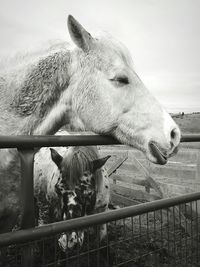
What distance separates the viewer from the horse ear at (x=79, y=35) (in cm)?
230

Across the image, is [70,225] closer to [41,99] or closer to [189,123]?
[41,99]

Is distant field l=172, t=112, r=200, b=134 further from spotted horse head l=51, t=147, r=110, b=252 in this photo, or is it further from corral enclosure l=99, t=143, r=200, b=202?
spotted horse head l=51, t=147, r=110, b=252

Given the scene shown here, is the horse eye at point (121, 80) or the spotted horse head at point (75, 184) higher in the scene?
the horse eye at point (121, 80)

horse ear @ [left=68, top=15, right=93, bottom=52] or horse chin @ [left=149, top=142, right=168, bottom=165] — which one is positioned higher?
horse ear @ [left=68, top=15, right=93, bottom=52]

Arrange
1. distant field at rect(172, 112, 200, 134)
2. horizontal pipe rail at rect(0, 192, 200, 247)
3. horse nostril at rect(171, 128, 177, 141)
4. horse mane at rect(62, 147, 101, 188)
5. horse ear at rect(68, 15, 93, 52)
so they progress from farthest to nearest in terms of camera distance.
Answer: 1. distant field at rect(172, 112, 200, 134)
2. horse mane at rect(62, 147, 101, 188)
3. horse ear at rect(68, 15, 93, 52)
4. horse nostril at rect(171, 128, 177, 141)
5. horizontal pipe rail at rect(0, 192, 200, 247)

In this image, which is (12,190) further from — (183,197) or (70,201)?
(183,197)

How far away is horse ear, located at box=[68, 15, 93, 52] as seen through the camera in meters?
2.30

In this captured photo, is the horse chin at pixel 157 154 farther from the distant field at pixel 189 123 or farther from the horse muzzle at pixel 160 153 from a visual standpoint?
the distant field at pixel 189 123

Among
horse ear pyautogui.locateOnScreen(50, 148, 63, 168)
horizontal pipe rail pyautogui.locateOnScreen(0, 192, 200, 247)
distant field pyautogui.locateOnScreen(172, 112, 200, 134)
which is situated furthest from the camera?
distant field pyautogui.locateOnScreen(172, 112, 200, 134)

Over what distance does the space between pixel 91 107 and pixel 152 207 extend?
1.09 metres

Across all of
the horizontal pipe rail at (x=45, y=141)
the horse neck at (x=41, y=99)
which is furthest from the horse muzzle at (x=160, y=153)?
the horse neck at (x=41, y=99)

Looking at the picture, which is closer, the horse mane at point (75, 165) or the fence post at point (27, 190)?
the fence post at point (27, 190)

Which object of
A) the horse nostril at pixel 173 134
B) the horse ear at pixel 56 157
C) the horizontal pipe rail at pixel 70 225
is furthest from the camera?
the horse ear at pixel 56 157

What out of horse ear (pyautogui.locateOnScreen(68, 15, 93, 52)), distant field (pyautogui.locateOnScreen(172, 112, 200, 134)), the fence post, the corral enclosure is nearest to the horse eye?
horse ear (pyautogui.locateOnScreen(68, 15, 93, 52))
